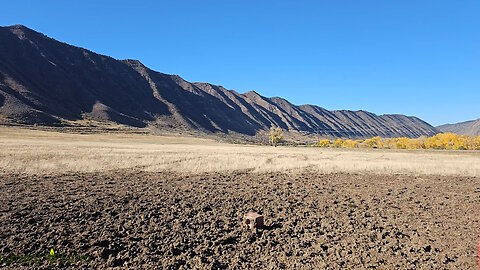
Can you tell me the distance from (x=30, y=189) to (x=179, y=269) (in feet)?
39.2

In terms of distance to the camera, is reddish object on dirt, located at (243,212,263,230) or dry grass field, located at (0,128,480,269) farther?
reddish object on dirt, located at (243,212,263,230)

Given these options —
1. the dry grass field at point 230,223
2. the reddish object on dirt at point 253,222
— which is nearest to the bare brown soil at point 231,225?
the dry grass field at point 230,223

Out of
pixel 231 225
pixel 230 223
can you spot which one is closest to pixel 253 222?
pixel 231 225

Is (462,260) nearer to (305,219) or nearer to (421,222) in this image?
(421,222)

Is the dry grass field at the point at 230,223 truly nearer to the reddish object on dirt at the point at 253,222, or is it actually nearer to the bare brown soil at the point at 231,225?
the bare brown soil at the point at 231,225

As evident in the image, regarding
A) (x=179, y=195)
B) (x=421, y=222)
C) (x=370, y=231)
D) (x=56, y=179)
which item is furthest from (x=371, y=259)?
(x=56, y=179)

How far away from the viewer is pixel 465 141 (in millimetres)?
140375

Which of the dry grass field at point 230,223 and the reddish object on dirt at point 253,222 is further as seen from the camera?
the reddish object on dirt at point 253,222

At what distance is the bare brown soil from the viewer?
9188 mm

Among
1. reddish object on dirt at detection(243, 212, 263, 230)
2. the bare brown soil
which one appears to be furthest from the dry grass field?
reddish object on dirt at detection(243, 212, 263, 230)

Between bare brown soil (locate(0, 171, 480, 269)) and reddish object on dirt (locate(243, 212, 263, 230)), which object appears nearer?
bare brown soil (locate(0, 171, 480, 269))

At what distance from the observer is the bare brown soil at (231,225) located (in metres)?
9.19

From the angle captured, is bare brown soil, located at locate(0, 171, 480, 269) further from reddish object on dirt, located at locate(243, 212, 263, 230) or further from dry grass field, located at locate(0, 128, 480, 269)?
reddish object on dirt, located at locate(243, 212, 263, 230)

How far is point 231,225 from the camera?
12133 millimetres
